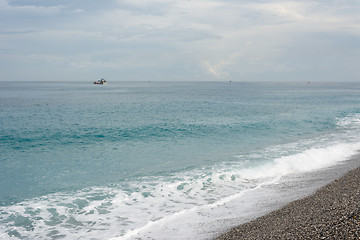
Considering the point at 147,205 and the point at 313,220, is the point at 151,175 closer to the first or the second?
the point at 147,205

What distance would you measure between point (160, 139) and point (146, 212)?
48.8 ft

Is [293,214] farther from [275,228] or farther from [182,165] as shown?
[182,165]

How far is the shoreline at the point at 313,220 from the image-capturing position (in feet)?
23.4

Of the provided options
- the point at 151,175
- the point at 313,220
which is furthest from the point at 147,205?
the point at 313,220

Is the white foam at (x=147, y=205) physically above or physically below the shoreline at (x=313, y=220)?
below

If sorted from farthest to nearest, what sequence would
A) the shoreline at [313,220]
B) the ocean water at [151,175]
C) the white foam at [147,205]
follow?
1. the ocean water at [151,175]
2. the white foam at [147,205]
3. the shoreline at [313,220]

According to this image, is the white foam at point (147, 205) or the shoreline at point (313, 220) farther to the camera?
the white foam at point (147, 205)

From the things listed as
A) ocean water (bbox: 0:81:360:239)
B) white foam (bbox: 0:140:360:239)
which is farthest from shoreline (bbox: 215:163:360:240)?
white foam (bbox: 0:140:360:239)

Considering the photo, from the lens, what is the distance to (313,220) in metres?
8.20

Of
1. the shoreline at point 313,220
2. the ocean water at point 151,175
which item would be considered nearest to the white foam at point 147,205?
the ocean water at point 151,175

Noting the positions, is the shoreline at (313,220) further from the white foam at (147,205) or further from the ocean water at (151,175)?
the white foam at (147,205)

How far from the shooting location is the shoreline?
280 inches

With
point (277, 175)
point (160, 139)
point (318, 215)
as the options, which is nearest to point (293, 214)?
point (318, 215)

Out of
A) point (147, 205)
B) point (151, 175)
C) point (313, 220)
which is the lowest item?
point (147, 205)
